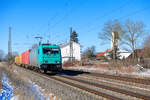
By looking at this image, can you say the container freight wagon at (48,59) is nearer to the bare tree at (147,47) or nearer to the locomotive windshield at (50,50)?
the locomotive windshield at (50,50)

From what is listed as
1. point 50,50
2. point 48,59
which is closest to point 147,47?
point 50,50

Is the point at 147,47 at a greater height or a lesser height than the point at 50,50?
greater

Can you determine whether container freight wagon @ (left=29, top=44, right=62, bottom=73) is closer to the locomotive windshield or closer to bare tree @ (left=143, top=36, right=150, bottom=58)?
the locomotive windshield

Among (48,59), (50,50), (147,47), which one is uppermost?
(147,47)

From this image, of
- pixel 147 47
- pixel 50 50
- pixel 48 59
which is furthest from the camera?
pixel 147 47

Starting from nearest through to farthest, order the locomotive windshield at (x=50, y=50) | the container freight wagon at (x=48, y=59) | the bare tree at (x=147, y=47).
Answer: the container freight wagon at (x=48, y=59) → the locomotive windshield at (x=50, y=50) → the bare tree at (x=147, y=47)

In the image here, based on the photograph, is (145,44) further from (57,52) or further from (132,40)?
(57,52)

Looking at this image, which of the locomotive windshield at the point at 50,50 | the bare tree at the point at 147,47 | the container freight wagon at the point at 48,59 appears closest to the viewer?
the container freight wagon at the point at 48,59

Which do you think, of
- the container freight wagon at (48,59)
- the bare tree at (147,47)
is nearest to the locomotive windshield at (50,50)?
the container freight wagon at (48,59)

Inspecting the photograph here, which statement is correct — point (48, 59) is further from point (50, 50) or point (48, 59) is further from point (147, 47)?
point (147, 47)

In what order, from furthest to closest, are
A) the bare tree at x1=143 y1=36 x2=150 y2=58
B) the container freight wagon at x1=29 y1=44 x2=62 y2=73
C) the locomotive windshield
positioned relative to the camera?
the bare tree at x1=143 y1=36 x2=150 y2=58, the locomotive windshield, the container freight wagon at x1=29 y1=44 x2=62 y2=73

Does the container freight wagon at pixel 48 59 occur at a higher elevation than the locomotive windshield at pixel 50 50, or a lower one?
lower

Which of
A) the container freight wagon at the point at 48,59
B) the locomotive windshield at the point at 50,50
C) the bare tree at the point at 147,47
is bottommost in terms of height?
the container freight wagon at the point at 48,59

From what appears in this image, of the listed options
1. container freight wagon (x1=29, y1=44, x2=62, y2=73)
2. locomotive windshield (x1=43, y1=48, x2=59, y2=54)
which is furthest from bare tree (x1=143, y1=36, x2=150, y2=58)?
container freight wagon (x1=29, y1=44, x2=62, y2=73)
